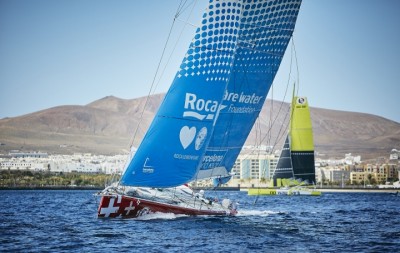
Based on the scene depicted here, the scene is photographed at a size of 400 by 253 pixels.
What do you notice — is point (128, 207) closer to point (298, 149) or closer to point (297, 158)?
point (298, 149)

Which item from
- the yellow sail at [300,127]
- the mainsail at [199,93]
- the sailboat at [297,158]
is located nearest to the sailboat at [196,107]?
the mainsail at [199,93]

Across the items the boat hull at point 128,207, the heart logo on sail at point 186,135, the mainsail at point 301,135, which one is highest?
the mainsail at point 301,135

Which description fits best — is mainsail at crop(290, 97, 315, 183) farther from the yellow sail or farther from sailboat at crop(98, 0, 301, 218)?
sailboat at crop(98, 0, 301, 218)

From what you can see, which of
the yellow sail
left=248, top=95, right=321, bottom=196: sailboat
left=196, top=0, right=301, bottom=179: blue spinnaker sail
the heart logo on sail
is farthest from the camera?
left=248, top=95, right=321, bottom=196: sailboat

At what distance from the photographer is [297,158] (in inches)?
4166

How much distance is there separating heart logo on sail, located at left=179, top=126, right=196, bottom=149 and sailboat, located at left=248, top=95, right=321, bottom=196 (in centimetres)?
6292

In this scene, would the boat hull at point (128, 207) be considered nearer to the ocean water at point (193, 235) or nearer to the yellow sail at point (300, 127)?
the ocean water at point (193, 235)

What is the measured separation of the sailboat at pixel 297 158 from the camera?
104 metres

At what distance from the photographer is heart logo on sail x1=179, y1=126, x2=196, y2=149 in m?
40.9

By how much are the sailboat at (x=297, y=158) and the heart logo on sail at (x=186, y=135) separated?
2477 inches

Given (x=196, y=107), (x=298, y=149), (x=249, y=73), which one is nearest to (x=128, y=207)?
(x=196, y=107)

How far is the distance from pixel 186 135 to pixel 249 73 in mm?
7402

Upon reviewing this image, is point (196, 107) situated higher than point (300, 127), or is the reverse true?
point (300, 127)

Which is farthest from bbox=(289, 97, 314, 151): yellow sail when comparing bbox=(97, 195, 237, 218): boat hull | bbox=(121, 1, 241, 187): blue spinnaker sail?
bbox=(121, 1, 241, 187): blue spinnaker sail
